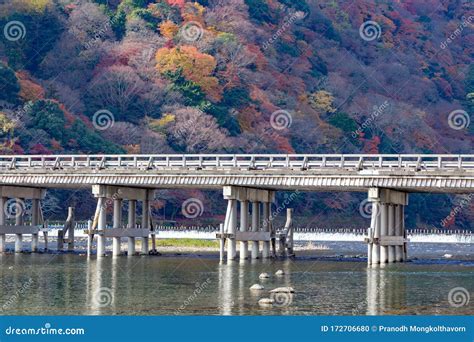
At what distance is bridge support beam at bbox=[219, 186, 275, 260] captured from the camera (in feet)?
256

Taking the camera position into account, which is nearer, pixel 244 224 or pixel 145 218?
pixel 244 224

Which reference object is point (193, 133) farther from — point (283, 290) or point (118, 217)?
point (283, 290)

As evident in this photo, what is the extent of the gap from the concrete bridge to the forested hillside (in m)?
37.2

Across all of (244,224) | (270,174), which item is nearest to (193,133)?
(244,224)

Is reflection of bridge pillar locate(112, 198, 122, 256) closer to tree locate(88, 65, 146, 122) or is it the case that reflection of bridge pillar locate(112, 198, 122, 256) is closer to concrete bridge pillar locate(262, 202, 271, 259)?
concrete bridge pillar locate(262, 202, 271, 259)

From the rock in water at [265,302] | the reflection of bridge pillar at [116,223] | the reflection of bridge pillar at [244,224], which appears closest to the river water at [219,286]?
the rock in water at [265,302]

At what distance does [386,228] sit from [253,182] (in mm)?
9336

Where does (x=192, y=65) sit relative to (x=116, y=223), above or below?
above

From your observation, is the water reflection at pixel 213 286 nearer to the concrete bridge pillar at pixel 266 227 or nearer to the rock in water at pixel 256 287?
the rock in water at pixel 256 287

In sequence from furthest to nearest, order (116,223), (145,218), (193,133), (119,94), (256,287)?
(119,94), (193,133), (145,218), (116,223), (256,287)

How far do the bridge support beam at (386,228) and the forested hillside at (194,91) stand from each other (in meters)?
53.6

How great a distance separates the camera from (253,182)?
77500 millimetres

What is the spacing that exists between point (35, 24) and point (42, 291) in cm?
9306

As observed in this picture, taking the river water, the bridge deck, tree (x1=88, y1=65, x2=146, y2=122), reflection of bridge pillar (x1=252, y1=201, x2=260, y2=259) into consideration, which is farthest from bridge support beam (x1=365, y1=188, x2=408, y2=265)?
tree (x1=88, y1=65, x2=146, y2=122)
